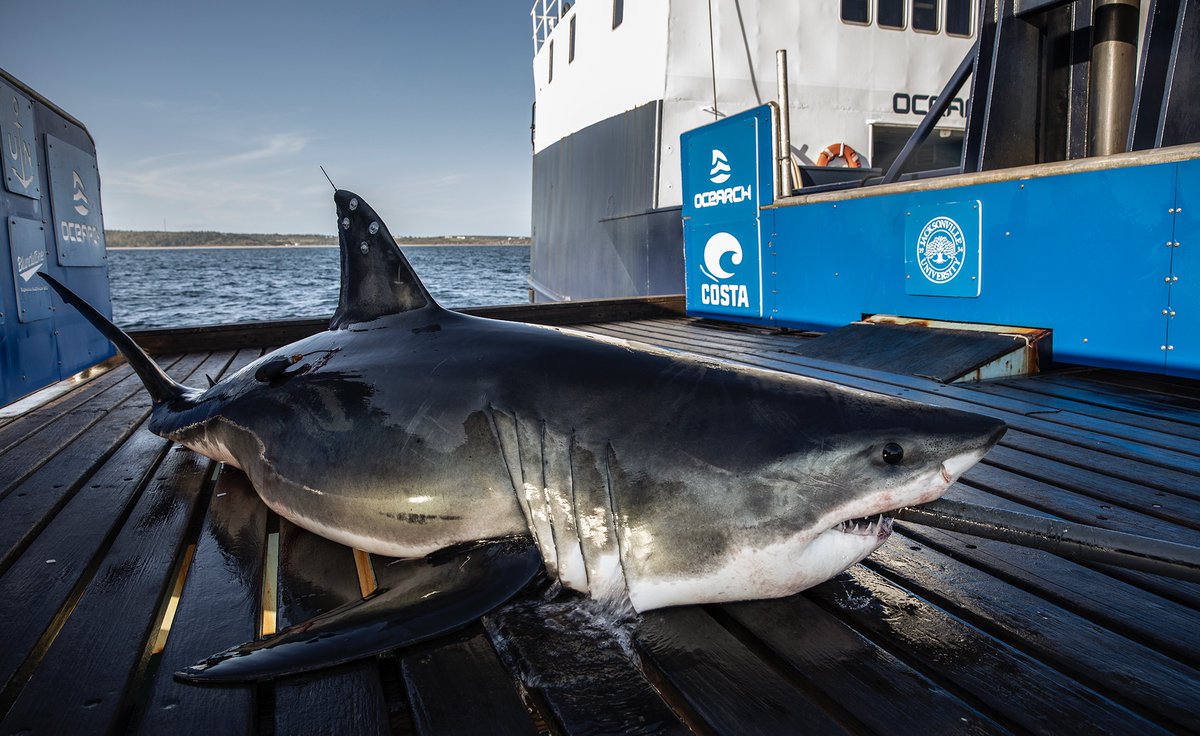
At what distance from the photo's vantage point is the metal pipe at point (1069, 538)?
1483 mm

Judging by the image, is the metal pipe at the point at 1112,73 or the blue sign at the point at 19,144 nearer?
the blue sign at the point at 19,144

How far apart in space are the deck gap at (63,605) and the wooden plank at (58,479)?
0.08 metres

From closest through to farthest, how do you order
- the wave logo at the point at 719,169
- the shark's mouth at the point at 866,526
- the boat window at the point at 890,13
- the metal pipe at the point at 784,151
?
1. the shark's mouth at the point at 866,526
2. the metal pipe at the point at 784,151
3. the wave logo at the point at 719,169
4. the boat window at the point at 890,13

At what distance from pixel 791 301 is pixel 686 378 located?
5543 mm

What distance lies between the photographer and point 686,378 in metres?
2.04

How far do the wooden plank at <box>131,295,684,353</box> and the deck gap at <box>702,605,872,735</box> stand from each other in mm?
4446

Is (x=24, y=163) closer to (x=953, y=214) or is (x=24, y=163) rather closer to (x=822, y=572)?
(x=822, y=572)

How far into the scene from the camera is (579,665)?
1635mm

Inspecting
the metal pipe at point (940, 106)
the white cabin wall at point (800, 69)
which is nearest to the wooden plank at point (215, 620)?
the metal pipe at point (940, 106)

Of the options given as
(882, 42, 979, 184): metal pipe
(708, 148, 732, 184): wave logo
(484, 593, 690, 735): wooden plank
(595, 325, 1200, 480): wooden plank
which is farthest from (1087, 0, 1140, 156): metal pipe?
(484, 593, 690, 735): wooden plank

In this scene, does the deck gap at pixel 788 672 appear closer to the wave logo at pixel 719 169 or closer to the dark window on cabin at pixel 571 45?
the wave logo at pixel 719 169

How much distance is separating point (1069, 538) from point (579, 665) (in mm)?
1016

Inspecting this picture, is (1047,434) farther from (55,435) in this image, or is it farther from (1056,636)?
(55,435)

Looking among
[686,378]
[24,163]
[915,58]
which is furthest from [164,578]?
[915,58]
